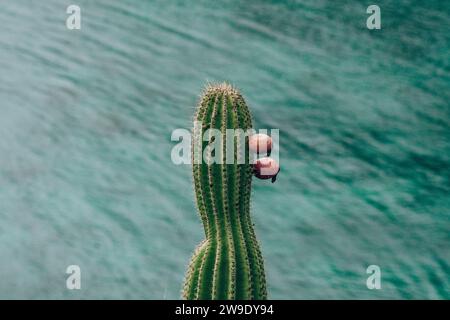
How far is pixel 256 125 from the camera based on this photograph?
8.44 m

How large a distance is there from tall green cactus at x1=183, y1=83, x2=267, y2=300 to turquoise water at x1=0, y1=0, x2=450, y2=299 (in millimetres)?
2657

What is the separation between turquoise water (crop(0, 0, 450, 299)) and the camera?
717cm

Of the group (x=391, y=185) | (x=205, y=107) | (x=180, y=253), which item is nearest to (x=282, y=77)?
(x=391, y=185)

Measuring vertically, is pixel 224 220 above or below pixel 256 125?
above

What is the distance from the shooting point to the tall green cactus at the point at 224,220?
423 centimetres

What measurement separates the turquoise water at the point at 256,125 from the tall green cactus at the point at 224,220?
2657 millimetres

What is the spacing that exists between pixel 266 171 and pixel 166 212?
344 cm

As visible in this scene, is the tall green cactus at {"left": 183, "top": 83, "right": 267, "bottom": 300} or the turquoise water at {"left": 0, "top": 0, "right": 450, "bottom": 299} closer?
the tall green cactus at {"left": 183, "top": 83, "right": 267, "bottom": 300}

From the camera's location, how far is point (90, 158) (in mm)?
8281

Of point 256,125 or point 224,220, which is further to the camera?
point 256,125

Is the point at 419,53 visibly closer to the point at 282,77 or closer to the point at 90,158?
the point at 282,77

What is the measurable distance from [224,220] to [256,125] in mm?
4173

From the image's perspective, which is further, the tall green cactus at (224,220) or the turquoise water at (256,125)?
the turquoise water at (256,125)

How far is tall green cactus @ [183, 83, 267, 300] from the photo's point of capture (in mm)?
4234
